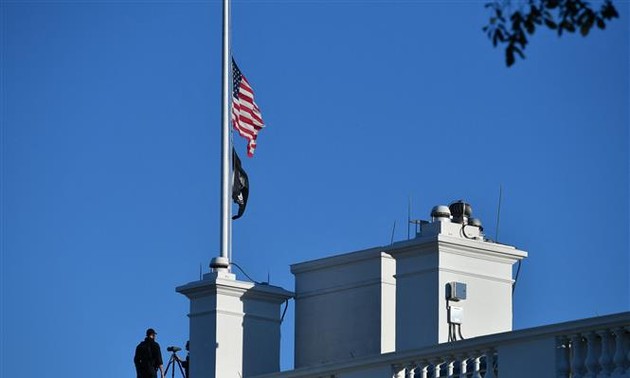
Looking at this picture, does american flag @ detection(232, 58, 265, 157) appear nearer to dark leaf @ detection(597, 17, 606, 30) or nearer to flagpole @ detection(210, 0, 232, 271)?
flagpole @ detection(210, 0, 232, 271)

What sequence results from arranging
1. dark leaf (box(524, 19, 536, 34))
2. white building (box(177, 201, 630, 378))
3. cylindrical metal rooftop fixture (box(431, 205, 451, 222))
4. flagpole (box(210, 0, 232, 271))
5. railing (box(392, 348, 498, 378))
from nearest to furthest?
dark leaf (box(524, 19, 536, 34)) → railing (box(392, 348, 498, 378)) → white building (box(177, 201, 630, 378)) → cylindrical metal rooftop fixture (box(431, 205, 451, 222)) → flagpole (box(210, 0, 232, 271))

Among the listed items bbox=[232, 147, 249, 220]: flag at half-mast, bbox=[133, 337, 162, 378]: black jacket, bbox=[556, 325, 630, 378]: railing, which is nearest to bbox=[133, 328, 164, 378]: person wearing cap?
bbox=[133, 337, 162, 378]: black jacket

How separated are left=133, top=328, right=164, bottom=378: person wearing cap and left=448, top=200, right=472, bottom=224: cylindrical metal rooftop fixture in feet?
13.6

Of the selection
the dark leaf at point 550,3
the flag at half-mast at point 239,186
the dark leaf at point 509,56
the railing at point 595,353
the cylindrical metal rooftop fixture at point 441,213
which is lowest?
the railing at point 595,353

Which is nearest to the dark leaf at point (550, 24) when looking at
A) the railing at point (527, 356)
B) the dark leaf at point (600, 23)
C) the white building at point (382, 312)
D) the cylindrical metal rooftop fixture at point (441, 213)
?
the dark leaf at point (600, 23)

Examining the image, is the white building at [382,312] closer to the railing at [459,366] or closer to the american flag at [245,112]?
the railing at [459,366]

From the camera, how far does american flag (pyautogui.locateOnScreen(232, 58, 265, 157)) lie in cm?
2927

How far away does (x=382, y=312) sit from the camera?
2616cm

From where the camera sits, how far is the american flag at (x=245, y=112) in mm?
29266

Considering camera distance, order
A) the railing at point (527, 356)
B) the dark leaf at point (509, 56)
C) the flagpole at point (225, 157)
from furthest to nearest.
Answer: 1. the flagpole at point (225, 157)
2. the railing at point (527, 356)
3. the dark leaf at point (509, 56)

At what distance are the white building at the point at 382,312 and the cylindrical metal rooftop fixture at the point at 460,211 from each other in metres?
0.01

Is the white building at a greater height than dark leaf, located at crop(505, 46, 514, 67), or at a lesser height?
greater

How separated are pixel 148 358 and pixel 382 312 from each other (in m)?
3.01

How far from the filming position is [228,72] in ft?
96.1
